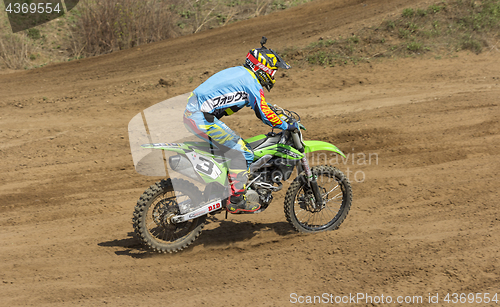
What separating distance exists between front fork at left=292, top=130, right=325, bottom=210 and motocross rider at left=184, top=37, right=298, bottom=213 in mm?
221

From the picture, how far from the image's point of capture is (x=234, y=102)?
487cm

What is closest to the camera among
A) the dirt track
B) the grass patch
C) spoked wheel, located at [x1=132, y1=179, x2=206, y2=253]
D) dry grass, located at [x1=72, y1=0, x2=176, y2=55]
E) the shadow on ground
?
the dirt track

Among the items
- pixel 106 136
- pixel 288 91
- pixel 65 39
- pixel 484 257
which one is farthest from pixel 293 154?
pixel 65 39

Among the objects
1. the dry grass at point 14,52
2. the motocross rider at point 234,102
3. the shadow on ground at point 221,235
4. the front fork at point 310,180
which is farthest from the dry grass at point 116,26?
the front fork at point 310,180

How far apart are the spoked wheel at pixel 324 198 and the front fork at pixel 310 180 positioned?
45mm

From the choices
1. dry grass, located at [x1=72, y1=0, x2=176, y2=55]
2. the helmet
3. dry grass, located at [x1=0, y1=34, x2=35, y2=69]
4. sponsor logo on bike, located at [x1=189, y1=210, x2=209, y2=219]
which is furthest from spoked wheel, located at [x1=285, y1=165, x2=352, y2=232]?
dry grass, located at [x1=0, y1=34, x2=35, y2=69]

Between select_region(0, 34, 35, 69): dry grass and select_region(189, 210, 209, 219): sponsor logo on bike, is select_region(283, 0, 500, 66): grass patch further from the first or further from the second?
select_region(0, 34, 35, 69): dry grass

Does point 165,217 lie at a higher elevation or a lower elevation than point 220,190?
lower

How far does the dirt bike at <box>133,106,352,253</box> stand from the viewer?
479cm

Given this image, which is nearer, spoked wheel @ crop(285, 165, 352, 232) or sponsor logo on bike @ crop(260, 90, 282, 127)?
sponsor logo on bike @ crop(260, 90, 282, 127)

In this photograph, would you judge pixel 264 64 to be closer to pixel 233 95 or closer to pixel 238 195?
pixel 233 95

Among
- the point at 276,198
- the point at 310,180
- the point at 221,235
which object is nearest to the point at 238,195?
the point at 221,235

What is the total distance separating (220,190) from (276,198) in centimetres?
179

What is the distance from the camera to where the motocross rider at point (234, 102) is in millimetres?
4781
